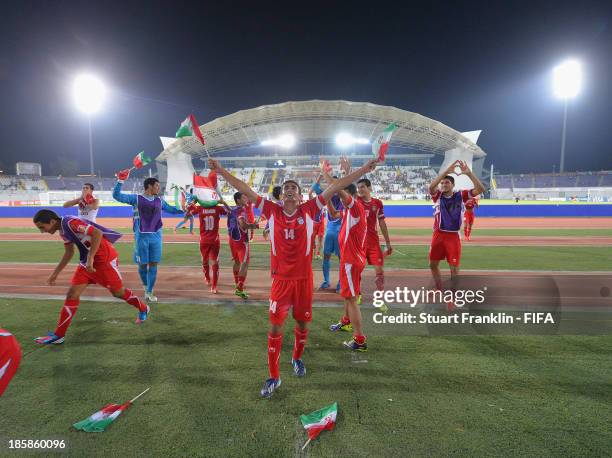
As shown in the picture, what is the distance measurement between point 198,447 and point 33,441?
4.50ft

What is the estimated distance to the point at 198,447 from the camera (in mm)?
2469

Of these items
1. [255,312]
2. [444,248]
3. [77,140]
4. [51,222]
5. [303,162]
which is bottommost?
[255,312]

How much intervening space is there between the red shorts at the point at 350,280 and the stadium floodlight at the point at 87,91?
50.6 metres

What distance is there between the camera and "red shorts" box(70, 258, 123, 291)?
448 centimetres

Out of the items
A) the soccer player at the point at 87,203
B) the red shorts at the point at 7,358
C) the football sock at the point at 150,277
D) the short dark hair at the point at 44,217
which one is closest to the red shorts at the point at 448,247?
the football sock at the point at 150,277

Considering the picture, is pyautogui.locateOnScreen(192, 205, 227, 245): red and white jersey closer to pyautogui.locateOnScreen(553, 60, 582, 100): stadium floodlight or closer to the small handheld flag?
the small handheld flag

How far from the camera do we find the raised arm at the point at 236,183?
124 inches

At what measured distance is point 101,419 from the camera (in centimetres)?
275

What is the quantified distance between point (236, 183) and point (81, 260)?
2.92m

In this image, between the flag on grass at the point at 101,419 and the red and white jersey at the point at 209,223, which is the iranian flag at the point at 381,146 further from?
the red and white jersey at the point at 209,223

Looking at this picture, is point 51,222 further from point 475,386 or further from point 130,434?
point 475,386

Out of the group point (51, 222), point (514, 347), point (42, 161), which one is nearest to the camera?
point (51, 222)

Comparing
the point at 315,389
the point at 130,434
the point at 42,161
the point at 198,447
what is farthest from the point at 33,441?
the point at 42,161

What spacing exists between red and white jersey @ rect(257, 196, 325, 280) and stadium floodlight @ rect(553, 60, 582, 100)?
60.9m
